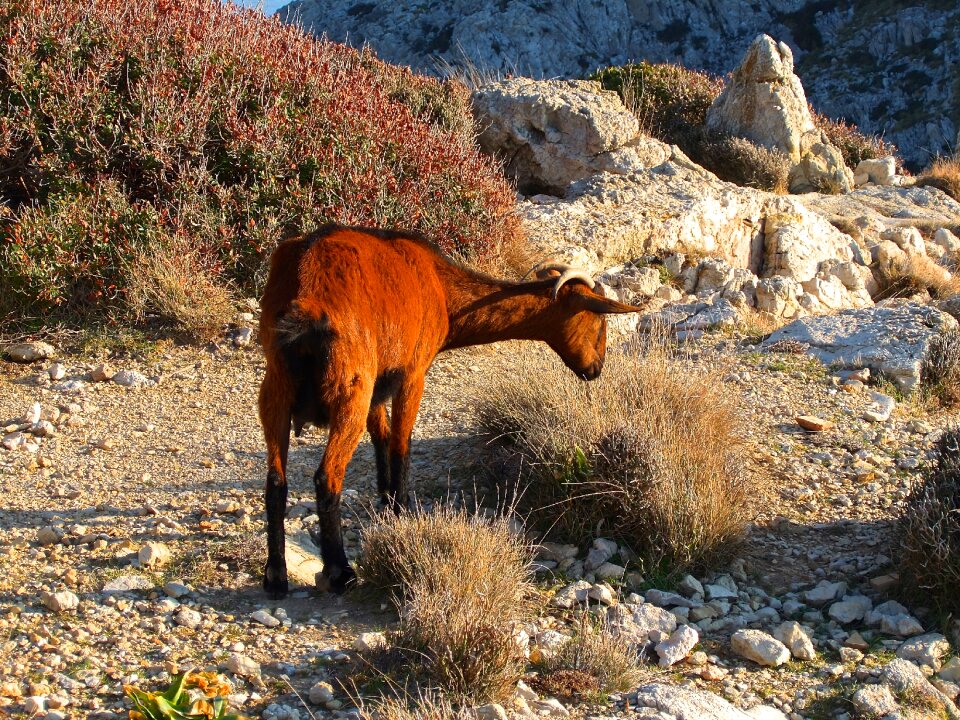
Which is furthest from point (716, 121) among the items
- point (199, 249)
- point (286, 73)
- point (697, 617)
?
point (697, 617)

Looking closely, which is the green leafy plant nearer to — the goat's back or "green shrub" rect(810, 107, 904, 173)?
the goat's back

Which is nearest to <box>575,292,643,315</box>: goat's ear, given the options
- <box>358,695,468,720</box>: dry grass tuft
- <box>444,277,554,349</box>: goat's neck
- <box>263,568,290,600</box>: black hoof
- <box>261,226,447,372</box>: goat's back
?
<box>444,277,554,349</box>: goat's neck

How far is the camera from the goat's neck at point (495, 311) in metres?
6.34

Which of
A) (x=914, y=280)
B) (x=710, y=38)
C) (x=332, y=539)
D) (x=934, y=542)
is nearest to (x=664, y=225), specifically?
(x=914, y=280)

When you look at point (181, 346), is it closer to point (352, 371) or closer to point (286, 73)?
point (286, 73)

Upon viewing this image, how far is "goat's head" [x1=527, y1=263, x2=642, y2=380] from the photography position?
260 inches

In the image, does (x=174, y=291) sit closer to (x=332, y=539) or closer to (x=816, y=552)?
(x=332, y=539)

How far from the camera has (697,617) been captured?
552cm

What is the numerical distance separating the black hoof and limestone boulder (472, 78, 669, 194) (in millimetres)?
9498

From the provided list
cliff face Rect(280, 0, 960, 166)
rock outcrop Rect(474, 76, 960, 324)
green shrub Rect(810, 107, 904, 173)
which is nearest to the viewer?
rock outcrop Rect(474, 76, 960, 324)

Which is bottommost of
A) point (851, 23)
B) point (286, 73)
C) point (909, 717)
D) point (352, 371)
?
point (909, 717)

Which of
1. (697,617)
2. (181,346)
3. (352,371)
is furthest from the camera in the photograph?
(181,346)

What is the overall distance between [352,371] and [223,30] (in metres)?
7.09

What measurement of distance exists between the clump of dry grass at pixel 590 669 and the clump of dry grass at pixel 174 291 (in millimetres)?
5361
